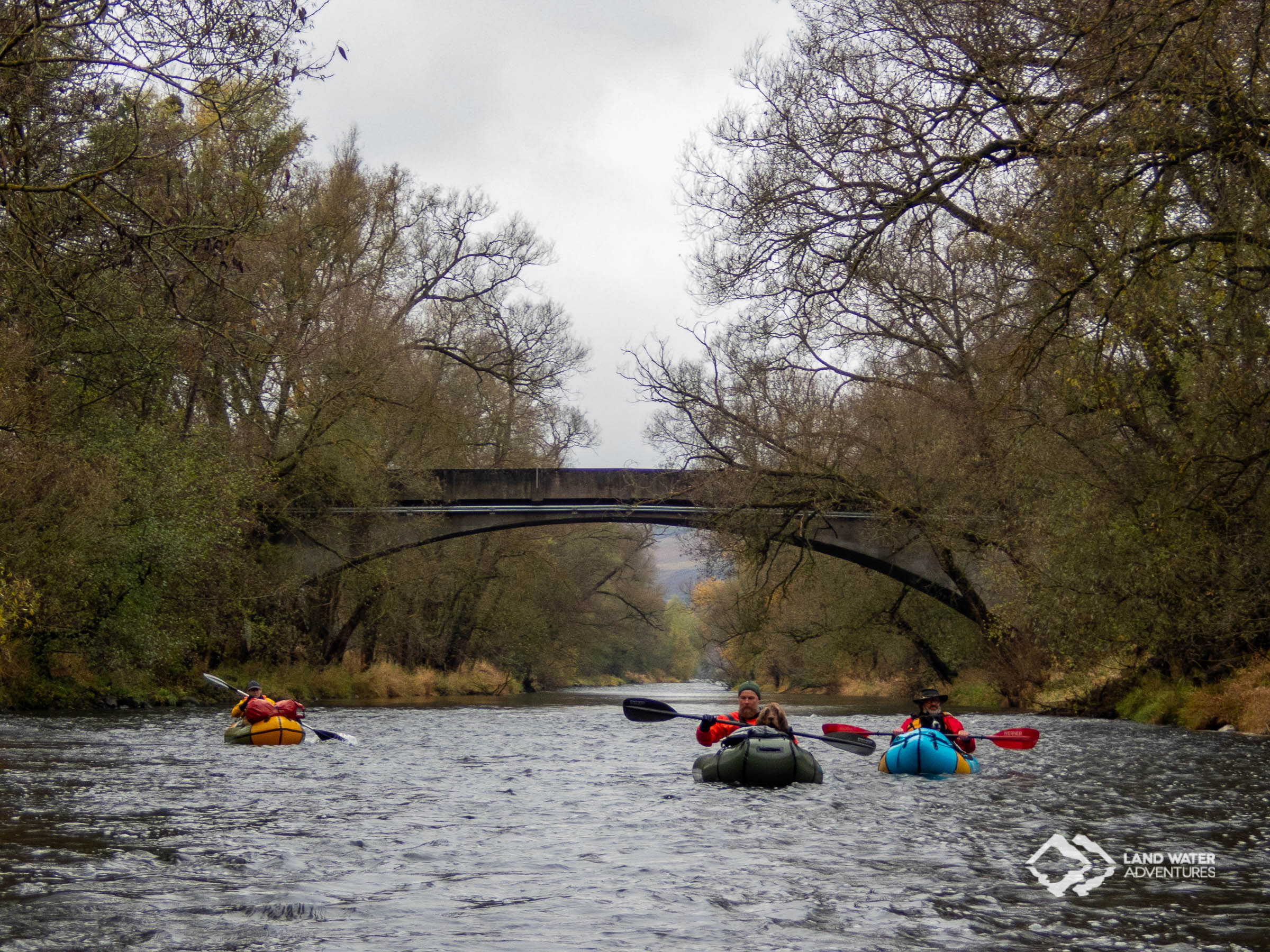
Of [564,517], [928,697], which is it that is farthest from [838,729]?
[564,517]

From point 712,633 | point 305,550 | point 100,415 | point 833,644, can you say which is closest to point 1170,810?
point 100,415

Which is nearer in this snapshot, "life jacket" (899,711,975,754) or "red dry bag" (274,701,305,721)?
"life jacket" (899,711,975,754)

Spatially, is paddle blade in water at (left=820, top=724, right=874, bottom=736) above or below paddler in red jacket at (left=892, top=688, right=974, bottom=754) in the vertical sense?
below

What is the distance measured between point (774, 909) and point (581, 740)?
44.2 ft

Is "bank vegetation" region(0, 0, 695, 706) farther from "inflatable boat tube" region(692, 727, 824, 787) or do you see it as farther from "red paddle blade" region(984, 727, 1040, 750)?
"red paddle blade" region(984, 727, 1040, 750)

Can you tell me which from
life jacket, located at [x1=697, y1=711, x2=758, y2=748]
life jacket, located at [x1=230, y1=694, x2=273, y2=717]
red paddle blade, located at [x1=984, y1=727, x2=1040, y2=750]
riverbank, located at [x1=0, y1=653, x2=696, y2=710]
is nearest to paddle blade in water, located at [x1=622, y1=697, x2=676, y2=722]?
life jacket, located at [x1=697, y1=711, x2=758, y2=748]

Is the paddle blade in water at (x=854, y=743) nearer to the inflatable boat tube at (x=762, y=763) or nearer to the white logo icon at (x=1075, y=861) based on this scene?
the inflatable boat tube at (x=762, y=763)

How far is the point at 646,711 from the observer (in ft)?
54.6

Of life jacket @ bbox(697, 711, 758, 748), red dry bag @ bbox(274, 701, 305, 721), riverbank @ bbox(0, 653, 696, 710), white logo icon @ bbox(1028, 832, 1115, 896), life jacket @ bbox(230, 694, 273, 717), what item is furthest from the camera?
riverbank @ bbox(0, 653, 696, 710)

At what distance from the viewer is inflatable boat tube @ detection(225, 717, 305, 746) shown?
17875mm

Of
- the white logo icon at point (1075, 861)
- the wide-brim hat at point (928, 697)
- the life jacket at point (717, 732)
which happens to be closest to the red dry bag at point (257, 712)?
the life jacket at point (717, 732)

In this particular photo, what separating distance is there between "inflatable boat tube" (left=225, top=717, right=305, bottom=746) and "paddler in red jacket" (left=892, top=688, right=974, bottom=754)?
8.59 meters

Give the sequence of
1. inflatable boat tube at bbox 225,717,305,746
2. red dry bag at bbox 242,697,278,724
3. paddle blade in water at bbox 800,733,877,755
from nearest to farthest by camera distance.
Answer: paddle blade in water at bbox 800,733,877,755 → inflatable boat tube at bbox 225,717,305,746 → red dry bag at bbox 242,697,278,724

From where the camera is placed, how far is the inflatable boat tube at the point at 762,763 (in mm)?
13195
